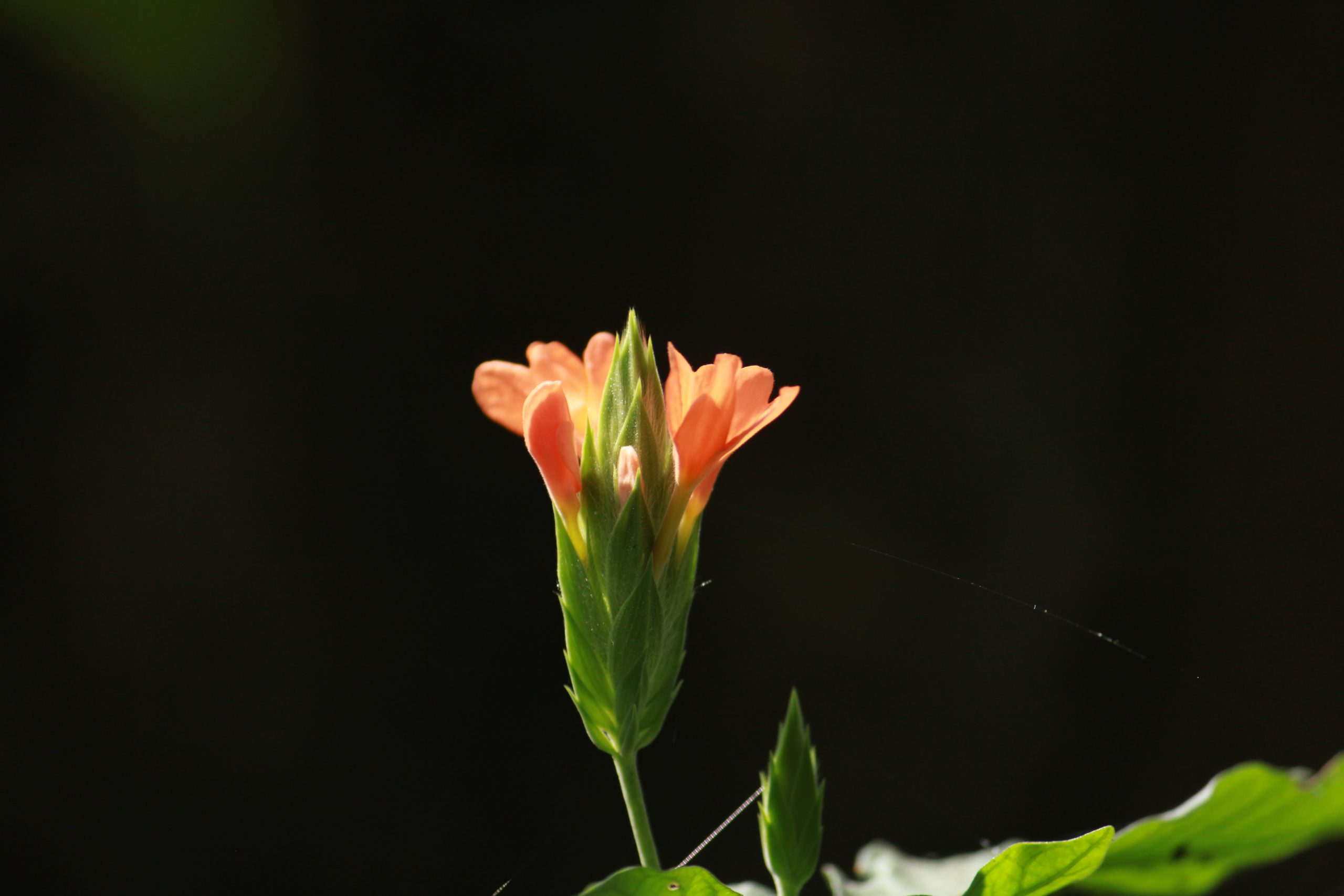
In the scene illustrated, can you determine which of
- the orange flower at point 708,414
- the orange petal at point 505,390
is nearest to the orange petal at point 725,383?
the orange flower at point 708,414

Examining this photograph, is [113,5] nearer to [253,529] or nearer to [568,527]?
[253,529]

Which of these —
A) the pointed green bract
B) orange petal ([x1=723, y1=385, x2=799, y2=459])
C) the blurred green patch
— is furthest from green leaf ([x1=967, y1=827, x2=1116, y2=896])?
the blurred green patch

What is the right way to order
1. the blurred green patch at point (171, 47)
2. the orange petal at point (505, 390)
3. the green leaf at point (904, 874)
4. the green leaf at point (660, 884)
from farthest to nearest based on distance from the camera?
the blurred green patch at point (171, 47)
the green leaf at point (904, 874)
the orange petal at point (505, 390)
the green leaf at point (660, 884)

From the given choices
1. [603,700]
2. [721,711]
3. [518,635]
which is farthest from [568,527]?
[721,711]

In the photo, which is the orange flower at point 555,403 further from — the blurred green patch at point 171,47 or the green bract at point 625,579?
the blurred green patch at point 171,47

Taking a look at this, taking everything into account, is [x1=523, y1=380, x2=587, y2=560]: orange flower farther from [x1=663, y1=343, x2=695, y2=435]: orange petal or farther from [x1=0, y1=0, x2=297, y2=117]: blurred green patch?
[x1=0, y1=0, x2=297, y2=117]: blurred green patch

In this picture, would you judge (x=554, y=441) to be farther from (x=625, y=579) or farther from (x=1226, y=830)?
(x=1226, y=830)
